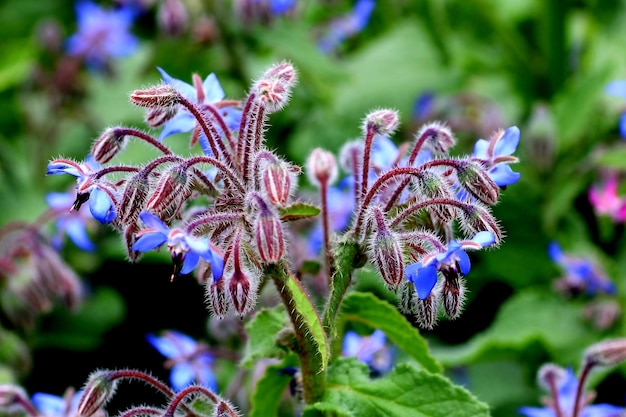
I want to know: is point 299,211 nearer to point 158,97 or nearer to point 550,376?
point 158,97

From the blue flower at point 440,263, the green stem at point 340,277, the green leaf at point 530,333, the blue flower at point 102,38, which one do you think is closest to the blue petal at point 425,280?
the blue flower at point 440,263

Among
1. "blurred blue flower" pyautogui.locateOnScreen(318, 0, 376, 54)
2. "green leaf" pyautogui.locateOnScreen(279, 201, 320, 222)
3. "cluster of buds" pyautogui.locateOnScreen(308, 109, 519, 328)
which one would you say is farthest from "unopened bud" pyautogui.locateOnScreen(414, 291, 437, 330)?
"blurred blue flower" pyautogui.locateOnScreen(318, 0, 376, 54)

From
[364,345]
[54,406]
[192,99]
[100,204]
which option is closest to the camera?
[100,204]

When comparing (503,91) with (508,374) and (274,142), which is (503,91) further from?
(508,374)

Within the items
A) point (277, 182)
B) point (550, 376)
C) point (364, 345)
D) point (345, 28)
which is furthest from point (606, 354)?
point (345, 28)

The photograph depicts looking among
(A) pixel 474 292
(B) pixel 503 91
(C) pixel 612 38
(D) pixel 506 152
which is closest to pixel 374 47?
(B) pixel 503 91

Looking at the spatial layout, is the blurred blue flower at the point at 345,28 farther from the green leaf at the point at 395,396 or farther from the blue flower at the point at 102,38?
the green leaf at the point at 395,396
